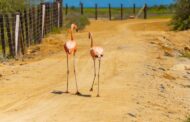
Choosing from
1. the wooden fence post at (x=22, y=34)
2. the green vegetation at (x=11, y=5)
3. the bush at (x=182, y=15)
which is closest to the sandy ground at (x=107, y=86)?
the wooden fence post at (x=22, y=34)

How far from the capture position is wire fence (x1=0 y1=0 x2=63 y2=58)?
25.7 metres

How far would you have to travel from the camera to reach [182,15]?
142 feet

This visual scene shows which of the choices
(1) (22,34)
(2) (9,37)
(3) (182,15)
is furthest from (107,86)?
(3) (182,15)

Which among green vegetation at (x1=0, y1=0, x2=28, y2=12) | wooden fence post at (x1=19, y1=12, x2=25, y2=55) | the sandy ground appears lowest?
the sandy ground

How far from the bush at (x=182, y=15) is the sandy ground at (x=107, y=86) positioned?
1304 centimetres

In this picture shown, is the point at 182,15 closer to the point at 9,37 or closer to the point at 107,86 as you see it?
the point at 9,37

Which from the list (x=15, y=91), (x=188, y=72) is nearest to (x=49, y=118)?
(x=15, y=91)

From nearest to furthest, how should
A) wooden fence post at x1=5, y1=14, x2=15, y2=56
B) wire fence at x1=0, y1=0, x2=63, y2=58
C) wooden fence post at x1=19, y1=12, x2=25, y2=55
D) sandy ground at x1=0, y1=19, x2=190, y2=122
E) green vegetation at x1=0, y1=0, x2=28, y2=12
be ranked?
sandy ground at x1=0, y1=19, x2=190, y2=122 → wooden fence post at x1=5, y1=14, x2=15, y2=56 → wire fence at x1=0, y1=0, x2=63, y2=58 → wooden fence post at x1=19, y1=12, x2=25, y2=55 → green vegetation at x1=0, y1=0, x2=28, y2=12

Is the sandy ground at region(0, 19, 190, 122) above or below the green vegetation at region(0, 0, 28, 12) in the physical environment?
below

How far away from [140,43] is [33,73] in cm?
968

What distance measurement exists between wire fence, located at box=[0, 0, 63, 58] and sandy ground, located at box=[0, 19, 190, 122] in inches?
29.9

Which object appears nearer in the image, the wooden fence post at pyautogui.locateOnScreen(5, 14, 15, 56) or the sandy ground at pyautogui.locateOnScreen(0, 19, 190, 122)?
the sandy ground at pyautogui.locateOnScreen(0, 19, 190, 122)

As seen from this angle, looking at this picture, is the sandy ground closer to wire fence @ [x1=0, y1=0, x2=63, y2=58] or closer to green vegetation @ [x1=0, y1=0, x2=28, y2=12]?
wire fence @ [x1=0, y1=0, x2=63, y2=58]

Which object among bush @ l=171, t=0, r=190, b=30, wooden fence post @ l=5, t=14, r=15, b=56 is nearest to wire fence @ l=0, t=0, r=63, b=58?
wooden fence post @ l=5, t=14, r=15, b=56
